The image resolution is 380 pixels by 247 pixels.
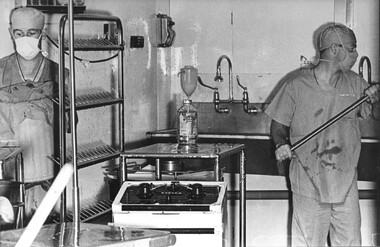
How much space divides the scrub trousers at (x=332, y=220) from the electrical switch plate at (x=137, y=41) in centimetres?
186

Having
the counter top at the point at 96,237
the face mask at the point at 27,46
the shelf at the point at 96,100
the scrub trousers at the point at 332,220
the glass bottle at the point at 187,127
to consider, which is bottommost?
the scrub trousers at the point at 332,220

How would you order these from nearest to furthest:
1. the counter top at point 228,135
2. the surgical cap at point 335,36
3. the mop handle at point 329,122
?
the mop handle at point 329,122, the surgical cap at point 335,36, the counter top at point 228,135

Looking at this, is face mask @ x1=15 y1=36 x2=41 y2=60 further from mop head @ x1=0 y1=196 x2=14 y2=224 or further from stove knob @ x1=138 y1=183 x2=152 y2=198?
mop head @ x1=0 y1=196 x2=14 y2=224

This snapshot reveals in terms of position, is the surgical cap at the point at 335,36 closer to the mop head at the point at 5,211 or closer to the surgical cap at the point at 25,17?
the surgical cap at the point at 25,17

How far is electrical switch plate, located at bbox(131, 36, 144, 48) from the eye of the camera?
5715 mm

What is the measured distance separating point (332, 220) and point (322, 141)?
0.48 meters

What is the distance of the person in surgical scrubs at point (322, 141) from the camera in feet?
15.0

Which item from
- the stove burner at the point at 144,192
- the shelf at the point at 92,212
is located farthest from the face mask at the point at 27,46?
the stove burner at the point at 144,192

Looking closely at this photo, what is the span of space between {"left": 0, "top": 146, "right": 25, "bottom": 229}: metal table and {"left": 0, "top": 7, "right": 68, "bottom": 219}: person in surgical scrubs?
15cm

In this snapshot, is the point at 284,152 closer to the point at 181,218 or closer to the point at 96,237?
the point at 181,218

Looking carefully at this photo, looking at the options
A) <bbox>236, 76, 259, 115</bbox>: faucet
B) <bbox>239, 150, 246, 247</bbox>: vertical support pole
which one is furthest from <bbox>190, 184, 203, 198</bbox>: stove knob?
<bbox>236, 76, 259, 115</bbox>: faucet

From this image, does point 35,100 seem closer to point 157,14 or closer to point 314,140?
point 314,140

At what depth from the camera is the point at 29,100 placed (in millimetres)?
4211

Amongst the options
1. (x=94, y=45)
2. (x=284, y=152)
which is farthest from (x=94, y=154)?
(x=284, y=152)
